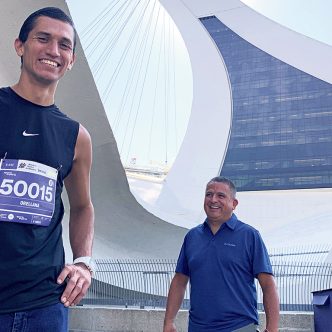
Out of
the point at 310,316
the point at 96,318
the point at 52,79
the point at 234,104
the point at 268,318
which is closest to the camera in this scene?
the point at 52,79

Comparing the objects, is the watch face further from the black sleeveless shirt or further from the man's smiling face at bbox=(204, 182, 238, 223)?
the man's smiling face at bbox=(204, 182, 238, 223)

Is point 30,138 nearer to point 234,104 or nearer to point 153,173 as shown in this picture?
point 234,104

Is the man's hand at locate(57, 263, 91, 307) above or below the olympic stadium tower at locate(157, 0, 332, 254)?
below

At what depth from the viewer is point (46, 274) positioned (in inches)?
43.3

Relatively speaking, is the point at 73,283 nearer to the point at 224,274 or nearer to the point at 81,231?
the point at 81,231

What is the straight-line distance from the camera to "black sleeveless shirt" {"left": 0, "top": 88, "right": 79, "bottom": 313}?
1.06 m

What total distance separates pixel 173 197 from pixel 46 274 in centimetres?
1716

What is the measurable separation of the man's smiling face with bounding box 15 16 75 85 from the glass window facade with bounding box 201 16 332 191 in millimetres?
20017

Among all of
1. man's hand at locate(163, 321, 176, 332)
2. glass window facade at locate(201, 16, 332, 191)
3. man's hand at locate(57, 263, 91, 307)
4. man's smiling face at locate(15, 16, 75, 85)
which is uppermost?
glass window facade at locate(201, 16, 332, 191)

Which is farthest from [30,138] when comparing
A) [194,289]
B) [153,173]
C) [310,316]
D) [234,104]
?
[153,173]

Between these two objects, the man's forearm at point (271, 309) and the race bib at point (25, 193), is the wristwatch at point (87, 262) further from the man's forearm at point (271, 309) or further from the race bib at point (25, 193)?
the man's forearm at point (271, 309)

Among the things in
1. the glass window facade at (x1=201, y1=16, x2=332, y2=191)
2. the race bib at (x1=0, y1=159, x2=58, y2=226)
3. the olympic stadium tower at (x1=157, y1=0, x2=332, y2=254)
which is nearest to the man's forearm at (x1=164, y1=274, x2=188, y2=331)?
the race bib at (x1=0, y1=159, x2=58, y2=226)

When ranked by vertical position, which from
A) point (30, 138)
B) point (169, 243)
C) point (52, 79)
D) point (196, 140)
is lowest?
point (30, 138)

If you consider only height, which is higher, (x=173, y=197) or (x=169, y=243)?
(x=173, y=197)
